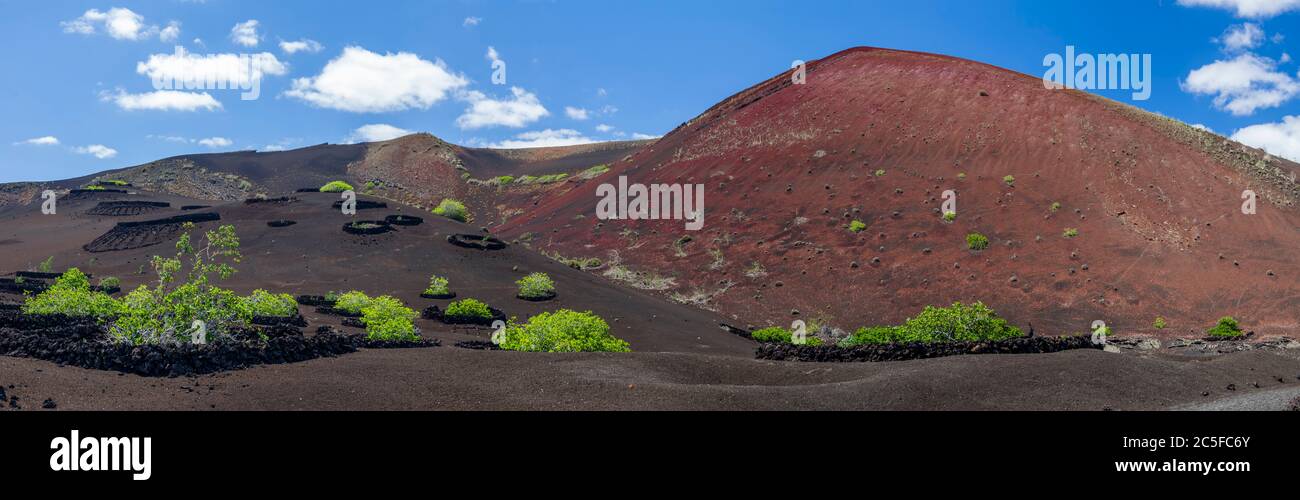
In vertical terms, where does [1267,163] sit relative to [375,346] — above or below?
above

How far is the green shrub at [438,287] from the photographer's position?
33.5 metres

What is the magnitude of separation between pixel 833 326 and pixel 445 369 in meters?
25.1

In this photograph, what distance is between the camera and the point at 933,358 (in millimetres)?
15641

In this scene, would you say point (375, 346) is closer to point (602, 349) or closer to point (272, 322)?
point (602, 349)

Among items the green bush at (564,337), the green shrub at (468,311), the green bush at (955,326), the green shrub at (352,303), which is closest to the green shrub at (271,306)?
the green shrub at (352,303)

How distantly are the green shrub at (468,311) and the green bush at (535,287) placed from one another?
5130 mm

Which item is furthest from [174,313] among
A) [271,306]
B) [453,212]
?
[453,212]

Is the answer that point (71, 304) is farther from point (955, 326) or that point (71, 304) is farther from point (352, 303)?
point (955, 326)

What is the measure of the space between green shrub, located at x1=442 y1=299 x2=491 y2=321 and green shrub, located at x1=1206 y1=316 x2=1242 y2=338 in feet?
88.2

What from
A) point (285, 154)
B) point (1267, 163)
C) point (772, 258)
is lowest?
point (772, 258)

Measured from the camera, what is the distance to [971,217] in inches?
1688

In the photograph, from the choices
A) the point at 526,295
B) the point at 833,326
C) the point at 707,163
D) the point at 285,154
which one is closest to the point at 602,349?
the point at 526,295

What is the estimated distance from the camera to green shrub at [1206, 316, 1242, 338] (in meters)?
30.4

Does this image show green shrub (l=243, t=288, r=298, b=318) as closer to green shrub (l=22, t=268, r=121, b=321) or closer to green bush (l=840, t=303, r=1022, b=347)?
green shrub (l=22, t=268, r=121, b=321)
